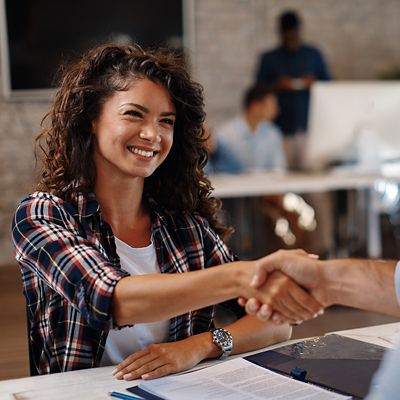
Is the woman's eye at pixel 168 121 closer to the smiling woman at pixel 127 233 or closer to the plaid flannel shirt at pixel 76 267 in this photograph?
the smiling woman at pixel 127 233

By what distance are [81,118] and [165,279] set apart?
0.50 m

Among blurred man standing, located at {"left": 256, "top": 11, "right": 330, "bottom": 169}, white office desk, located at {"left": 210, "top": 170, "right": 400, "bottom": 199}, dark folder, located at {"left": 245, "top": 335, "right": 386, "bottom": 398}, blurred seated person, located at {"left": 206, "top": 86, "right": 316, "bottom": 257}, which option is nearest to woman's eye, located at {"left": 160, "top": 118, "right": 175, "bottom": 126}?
dark folder, located at {"left": 245, "top": 335, "right": 386, "bottom": 398}

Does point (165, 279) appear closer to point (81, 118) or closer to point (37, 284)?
point (37, 284)

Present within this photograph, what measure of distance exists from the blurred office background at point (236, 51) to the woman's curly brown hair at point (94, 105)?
3763 millimetres

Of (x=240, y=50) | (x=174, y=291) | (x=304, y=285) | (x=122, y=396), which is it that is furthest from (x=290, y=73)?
(x=122, y=396)

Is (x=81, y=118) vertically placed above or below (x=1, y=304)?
above

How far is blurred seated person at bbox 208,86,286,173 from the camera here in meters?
5.30

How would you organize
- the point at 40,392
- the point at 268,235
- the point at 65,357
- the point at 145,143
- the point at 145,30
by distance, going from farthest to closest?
the point at 145,30 → the point at 268,235 → the point at 145,143 → the point at 65,357 → the point at 40,392

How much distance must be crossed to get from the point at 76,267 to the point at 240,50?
17.8ft

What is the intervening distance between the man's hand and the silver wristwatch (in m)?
0.14

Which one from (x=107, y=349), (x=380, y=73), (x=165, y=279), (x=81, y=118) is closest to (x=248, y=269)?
(x=165, y=279)

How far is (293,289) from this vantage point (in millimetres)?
1449

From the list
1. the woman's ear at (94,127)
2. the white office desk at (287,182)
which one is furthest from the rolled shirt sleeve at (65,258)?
the white office desk at (287,182)

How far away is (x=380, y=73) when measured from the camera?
7.06 meters
